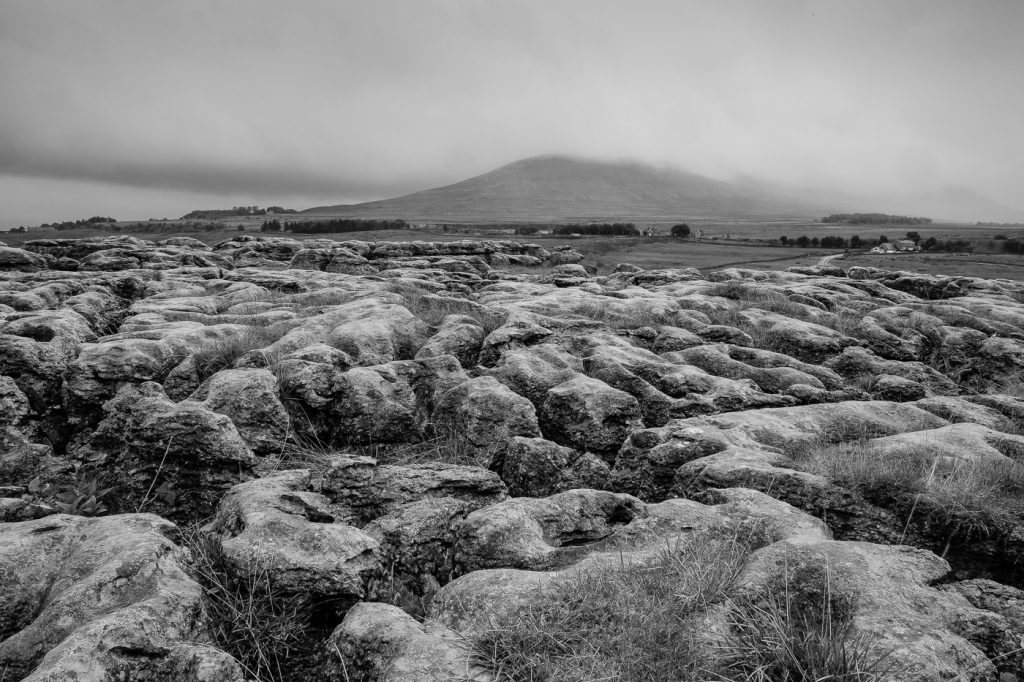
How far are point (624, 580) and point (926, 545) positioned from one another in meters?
4.35

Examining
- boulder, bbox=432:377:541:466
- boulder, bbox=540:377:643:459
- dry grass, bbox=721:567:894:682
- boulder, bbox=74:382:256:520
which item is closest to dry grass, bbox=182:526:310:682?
boulder, bbox=74:382:256:520

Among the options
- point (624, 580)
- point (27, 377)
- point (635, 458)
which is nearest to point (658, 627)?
point (624, 580)

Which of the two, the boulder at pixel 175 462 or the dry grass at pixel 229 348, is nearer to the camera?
the boulder at pixel 175 462

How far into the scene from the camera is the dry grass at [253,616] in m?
5.38

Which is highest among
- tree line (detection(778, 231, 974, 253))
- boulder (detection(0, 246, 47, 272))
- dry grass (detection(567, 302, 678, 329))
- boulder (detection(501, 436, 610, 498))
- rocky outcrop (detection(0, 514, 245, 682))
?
tree line (detection(778, 231, 974, 253))

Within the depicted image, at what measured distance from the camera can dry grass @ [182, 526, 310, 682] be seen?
212 inches

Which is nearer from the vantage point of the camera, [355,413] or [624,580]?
[624,580]

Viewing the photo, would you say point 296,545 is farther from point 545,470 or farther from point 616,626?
point 545,470

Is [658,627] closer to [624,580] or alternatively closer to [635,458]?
[624,580]

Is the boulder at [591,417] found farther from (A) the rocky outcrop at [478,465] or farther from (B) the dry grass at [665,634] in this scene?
(B) the dry grass at [665,634]

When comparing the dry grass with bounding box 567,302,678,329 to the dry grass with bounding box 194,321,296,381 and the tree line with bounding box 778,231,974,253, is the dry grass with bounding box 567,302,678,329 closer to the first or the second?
the dry grass with bounding box 194,321,296,381

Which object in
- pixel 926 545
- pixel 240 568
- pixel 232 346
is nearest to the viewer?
pixel 240 568

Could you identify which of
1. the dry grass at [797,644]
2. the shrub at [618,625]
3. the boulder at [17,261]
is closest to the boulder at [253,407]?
the shrub at [618,625]

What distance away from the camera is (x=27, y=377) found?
12531 millimetres
